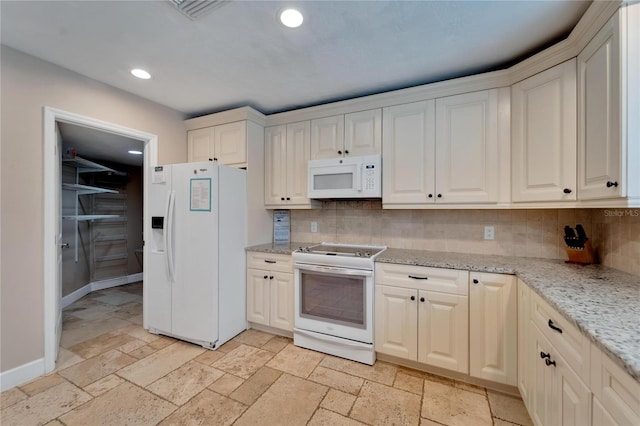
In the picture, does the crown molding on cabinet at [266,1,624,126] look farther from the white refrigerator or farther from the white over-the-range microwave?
the white refrigerator

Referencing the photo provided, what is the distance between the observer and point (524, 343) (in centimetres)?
164

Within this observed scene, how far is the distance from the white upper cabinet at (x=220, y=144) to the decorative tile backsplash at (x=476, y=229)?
3.16ft

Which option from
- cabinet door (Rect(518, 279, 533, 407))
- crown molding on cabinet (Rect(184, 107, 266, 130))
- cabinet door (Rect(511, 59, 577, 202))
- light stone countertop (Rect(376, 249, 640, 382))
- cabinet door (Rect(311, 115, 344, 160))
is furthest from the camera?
crown molding on cabinet (Rect(184, 107, 266, 130))

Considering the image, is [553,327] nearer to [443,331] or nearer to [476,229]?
[443,331]

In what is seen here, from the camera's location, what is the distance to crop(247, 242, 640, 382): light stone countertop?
821mm

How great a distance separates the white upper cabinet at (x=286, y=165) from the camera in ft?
9.32

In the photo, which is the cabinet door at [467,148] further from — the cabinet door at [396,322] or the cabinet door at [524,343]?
the cabinet door at [396,322]

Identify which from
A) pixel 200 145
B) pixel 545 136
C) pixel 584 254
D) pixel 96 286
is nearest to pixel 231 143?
pixel 200 145

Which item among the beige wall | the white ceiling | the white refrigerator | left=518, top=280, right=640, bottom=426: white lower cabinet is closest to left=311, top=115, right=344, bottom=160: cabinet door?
the white ceiling

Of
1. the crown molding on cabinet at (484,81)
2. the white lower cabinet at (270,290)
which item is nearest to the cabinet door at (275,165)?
the crown molding on cabinet at (484,81)

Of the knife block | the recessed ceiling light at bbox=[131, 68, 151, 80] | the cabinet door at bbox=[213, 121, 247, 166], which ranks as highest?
the recessed ceiling light at bbox=[131, 68, 151, 80]

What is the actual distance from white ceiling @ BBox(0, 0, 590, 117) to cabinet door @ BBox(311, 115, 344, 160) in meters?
0.34

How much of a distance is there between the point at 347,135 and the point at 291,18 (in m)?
1.20

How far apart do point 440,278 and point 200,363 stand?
2.09 metres
